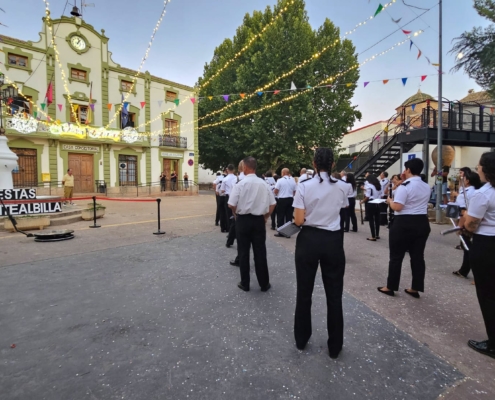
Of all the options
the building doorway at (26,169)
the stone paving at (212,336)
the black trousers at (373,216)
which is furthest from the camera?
the building doorway at (26,169)

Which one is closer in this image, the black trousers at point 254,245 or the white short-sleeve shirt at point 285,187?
the black trousers at point 254,245

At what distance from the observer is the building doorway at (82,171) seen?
21188 millimetres

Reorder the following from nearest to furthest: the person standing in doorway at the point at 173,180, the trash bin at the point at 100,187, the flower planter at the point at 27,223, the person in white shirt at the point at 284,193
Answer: the flower planter at the point at 27,223 < the person in white shirt at the point at 284,193 < the trash bin at the point at 100,187 < the person standing in doorway at the point at 173,180

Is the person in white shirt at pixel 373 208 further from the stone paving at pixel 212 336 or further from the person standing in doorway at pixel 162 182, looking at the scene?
the person standing in doorway at pixel 162 182

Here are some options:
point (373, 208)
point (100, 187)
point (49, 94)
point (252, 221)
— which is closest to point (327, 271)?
point (252, 221)

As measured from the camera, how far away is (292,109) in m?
21.1

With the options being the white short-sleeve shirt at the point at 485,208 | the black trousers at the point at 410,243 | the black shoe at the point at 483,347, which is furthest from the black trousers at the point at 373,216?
the white short-sleeve shirt at the point at 485,208

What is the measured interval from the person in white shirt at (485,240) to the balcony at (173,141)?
24.8 metres

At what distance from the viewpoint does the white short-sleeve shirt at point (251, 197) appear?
4.04m

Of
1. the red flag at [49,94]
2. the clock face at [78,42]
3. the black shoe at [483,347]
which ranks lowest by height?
the black shoe at [483,347]

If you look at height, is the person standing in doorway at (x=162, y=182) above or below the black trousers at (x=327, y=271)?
above

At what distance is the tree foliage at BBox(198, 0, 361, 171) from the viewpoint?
20.9 meters

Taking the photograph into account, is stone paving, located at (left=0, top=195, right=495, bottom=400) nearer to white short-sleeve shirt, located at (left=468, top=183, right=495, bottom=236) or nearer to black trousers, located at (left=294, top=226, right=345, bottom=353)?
black trousers, located at (left=294, top=226, right=345, bottom=353)

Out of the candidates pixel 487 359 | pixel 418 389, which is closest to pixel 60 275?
pixel 418 389
